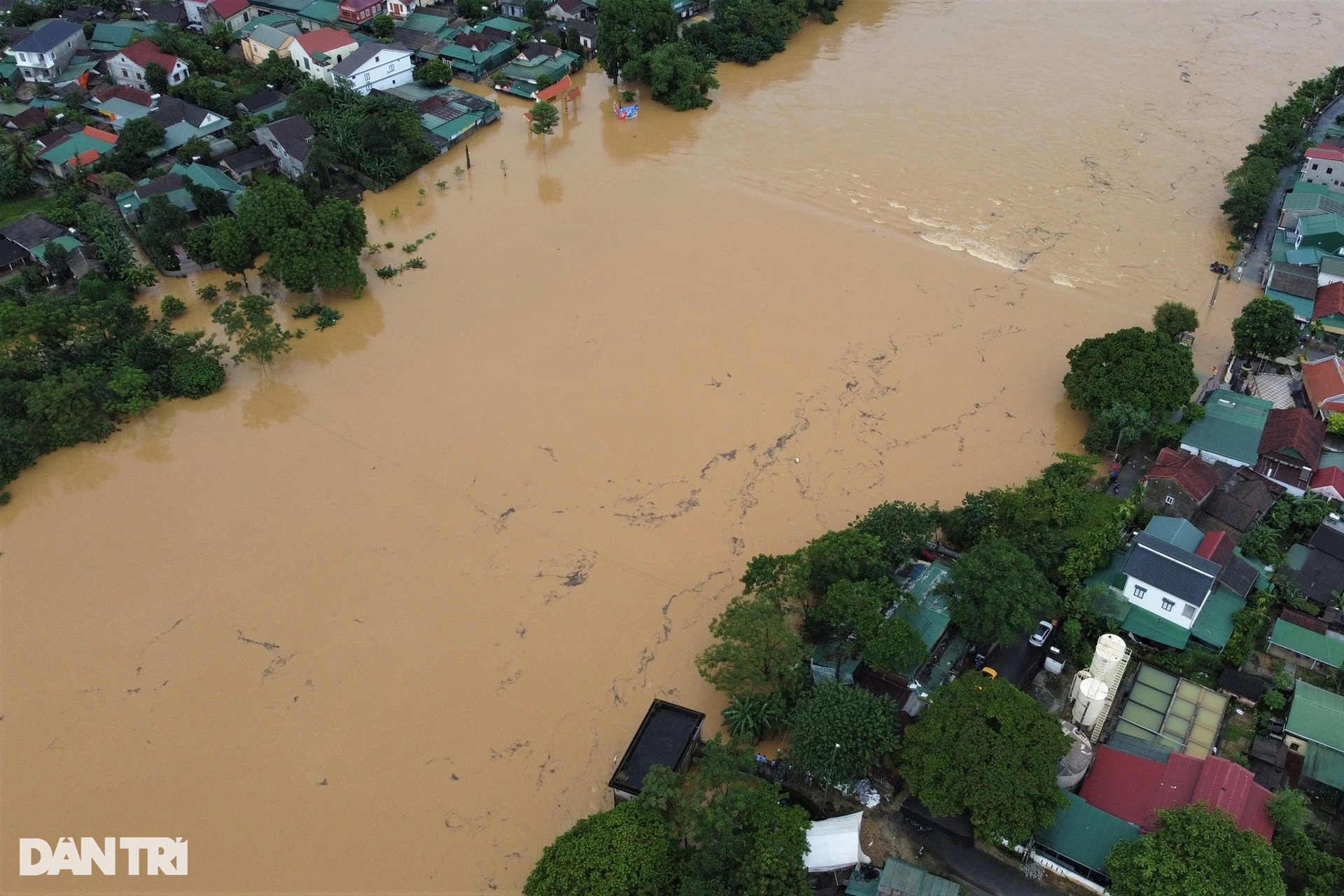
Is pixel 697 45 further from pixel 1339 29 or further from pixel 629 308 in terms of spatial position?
pixel 1339 29

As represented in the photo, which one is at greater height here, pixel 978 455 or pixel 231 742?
pixel 978 455

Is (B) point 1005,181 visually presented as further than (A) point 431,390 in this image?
Yes

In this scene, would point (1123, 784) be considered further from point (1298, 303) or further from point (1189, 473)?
point (1298, 303)

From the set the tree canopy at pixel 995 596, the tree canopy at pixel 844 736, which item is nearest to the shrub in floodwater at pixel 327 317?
the tree canopy at pixel 844 736

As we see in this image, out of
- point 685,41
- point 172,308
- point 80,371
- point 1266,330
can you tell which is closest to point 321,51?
point 685,41

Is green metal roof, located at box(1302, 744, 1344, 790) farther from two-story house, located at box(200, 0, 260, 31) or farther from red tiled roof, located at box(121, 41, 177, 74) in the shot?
two-story house, located at box(200, 0, 260, 31)

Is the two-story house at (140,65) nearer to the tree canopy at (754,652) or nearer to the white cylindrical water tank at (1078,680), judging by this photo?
the tree canopy at (754,652)

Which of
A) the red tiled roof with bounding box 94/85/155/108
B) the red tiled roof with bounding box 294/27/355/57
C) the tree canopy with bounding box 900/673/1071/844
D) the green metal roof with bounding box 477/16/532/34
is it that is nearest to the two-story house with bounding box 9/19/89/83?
the red tiled roof with bounding box 94/85/155/108

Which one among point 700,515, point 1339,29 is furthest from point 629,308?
point 1339,29
